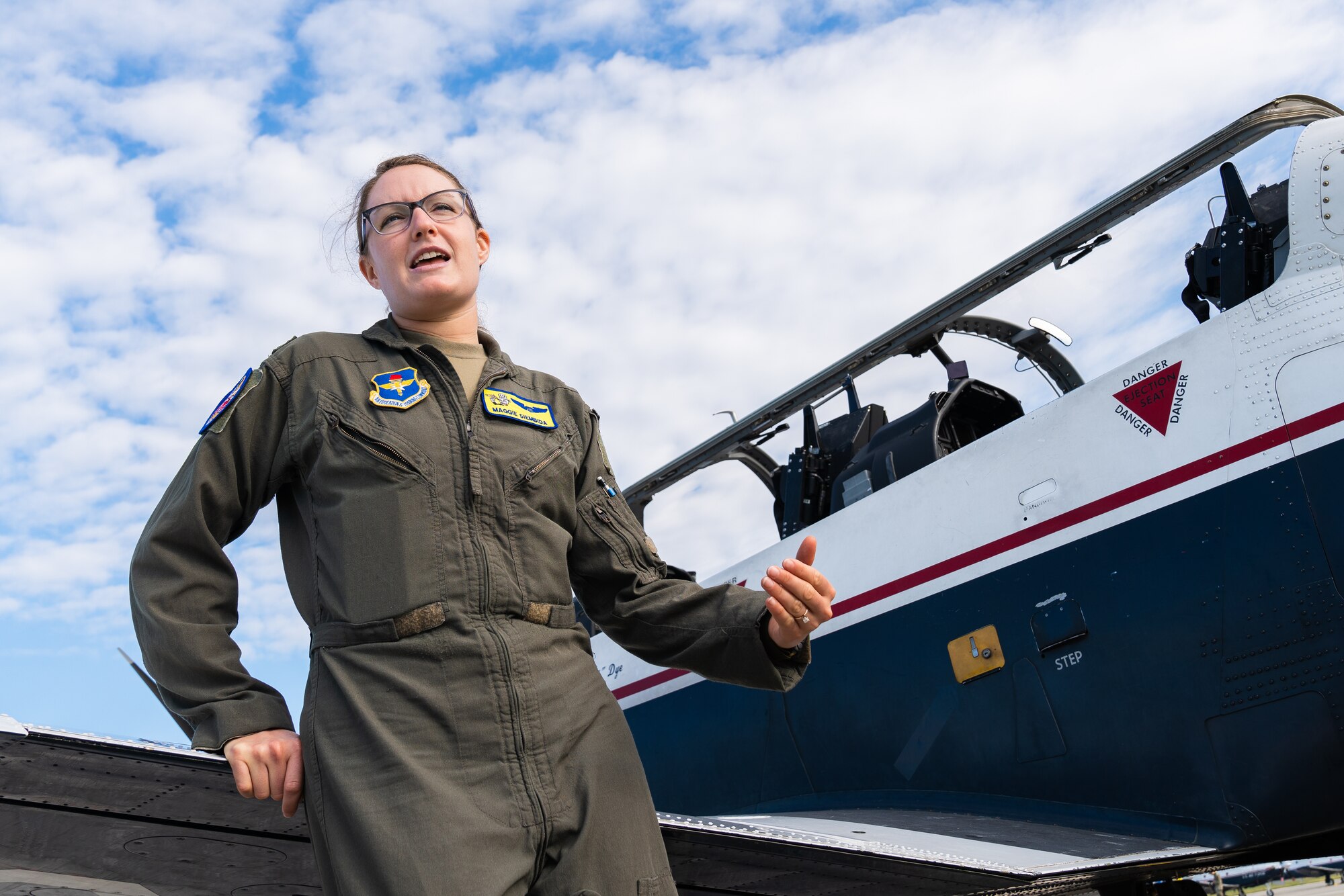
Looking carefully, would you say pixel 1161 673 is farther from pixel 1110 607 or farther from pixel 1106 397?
pixel 1106 397

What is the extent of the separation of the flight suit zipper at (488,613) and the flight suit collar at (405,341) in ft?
0.19

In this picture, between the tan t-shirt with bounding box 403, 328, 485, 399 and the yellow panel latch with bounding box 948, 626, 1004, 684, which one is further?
the yellow panel latch with bounding box 948, 626, 1004, 684

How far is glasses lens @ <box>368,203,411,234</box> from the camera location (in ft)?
6.78

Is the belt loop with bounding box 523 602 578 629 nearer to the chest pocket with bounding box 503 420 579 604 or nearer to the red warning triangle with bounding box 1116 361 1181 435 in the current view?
the chest pocket with bounding box 503 420 579 604

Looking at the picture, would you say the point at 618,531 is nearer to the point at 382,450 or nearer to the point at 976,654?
the point at 382,450

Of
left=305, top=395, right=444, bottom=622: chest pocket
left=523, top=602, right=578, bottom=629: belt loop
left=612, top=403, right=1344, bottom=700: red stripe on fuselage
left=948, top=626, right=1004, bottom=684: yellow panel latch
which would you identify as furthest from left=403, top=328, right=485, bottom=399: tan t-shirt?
left=948, top=626, right=1004, bottom=684: yellow panel latch

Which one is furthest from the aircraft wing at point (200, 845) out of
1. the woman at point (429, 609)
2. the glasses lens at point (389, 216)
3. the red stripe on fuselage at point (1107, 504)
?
the red stripe on fuselage at point (1107, 504)

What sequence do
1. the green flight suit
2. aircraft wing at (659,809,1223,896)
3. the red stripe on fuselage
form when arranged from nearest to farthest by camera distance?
the green flight suit → aircraft wing at (659,809,1223,896) → the red stripe on fuselage

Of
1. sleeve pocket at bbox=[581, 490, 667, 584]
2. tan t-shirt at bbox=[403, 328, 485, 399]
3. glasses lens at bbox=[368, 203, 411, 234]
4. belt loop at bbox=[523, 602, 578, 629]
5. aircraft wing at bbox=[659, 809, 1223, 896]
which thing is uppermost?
glasses lens at bbox=[368, 203, 411, 234]

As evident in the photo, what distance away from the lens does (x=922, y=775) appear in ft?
14.6

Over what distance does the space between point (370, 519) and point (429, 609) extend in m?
0.20

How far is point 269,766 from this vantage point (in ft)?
5.16

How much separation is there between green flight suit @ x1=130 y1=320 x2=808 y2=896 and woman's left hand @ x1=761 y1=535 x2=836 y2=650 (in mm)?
144

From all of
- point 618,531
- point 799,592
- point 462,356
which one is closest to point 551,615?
point 618,531
